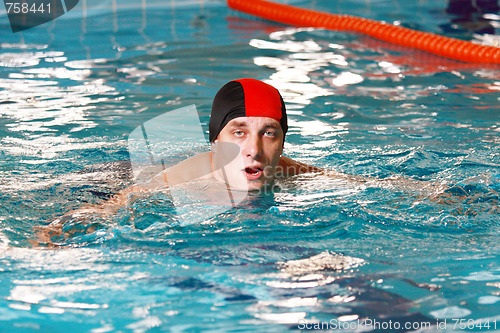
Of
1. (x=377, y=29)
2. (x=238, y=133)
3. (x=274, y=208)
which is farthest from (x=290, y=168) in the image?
(x=377, y=29)

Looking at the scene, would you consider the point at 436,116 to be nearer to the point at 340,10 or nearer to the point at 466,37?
the point at 466,37

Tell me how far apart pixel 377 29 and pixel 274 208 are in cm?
680

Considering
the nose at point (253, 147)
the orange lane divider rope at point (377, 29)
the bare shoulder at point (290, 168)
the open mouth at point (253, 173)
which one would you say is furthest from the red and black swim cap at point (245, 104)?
the orange lane divider rope at point (377, 29)

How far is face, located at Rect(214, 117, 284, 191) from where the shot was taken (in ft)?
11.9

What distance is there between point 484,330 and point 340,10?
34.4 feet

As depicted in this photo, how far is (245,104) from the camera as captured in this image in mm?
3742

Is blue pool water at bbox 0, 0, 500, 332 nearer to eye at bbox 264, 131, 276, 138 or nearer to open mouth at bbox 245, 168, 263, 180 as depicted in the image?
open mouth at bbox 245, 168, 263, 180

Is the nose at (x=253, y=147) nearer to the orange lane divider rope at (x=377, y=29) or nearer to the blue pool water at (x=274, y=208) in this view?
the blue pool water at (x=274, y=208)

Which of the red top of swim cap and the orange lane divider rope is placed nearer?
the red top of swim cap

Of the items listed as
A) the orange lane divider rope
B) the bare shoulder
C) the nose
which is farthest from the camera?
the orange lane divider rope

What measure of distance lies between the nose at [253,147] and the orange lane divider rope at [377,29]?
19.3 feet

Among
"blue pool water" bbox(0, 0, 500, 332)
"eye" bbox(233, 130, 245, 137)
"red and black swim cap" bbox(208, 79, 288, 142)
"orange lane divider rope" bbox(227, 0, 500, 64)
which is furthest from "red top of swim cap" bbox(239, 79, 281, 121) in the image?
"orange lane divider rope" bbox(227, 0, 500, 64)

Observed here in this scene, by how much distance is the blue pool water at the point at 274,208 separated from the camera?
104 inches

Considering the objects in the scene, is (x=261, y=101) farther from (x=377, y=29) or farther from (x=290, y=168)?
(x=377, y=29)
